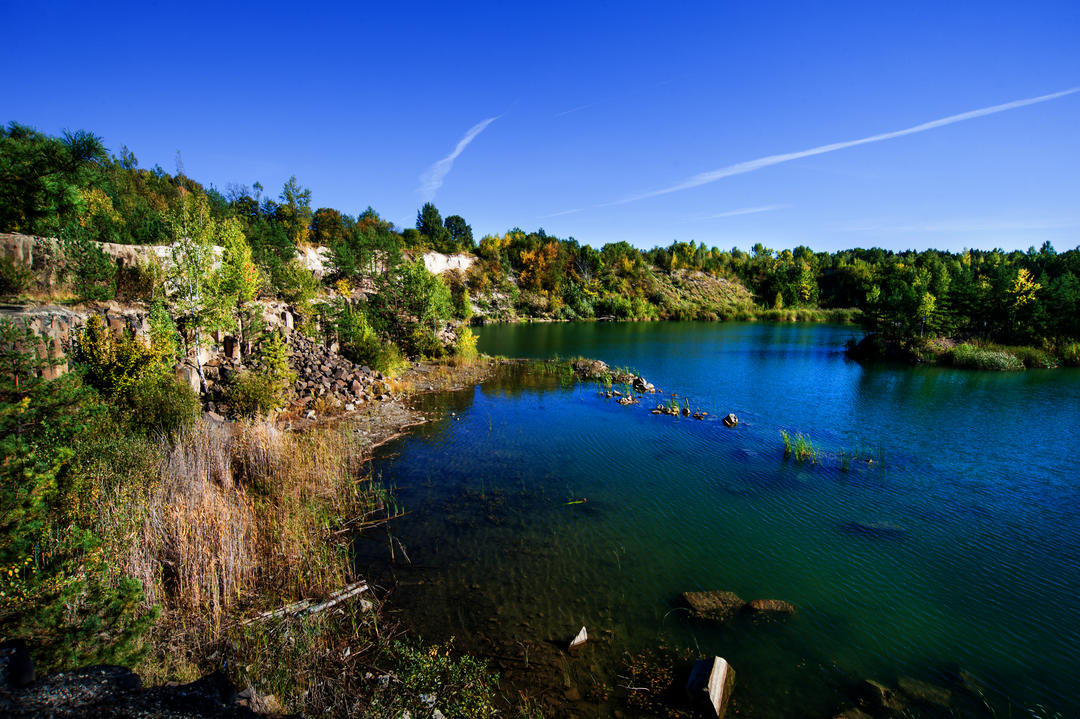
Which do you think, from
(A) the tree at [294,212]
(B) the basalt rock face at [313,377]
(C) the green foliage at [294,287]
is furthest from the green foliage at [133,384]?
(A) the tree at [294,212]

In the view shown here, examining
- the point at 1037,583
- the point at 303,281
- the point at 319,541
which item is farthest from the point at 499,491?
the point at 303,281

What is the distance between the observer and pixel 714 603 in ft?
32.9

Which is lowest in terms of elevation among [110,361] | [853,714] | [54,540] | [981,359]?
[853,714]

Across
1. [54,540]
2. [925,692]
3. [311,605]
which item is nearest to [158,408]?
[54,540]

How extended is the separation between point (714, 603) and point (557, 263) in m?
113

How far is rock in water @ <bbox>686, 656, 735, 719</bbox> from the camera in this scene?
23.8 ft

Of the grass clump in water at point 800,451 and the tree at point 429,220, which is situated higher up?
the tree at point 429,220

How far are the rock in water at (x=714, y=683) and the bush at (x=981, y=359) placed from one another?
50.3 meters

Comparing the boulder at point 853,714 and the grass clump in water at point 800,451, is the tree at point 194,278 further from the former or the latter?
the grass clump in water at point 800,451

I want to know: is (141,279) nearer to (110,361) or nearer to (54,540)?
(110,361)

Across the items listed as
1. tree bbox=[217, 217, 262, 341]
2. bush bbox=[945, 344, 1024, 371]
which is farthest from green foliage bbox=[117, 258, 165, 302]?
bush bbox=[945, 344, 1024, 371]

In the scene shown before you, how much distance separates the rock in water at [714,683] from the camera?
725 cm

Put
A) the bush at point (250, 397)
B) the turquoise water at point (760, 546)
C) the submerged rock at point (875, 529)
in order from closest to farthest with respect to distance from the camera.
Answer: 1. the turquoise water at point (760, 546)
2. the submerged rock at point (875, 529)
3. the bush at point (250, 397)

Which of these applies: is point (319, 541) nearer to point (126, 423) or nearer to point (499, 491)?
point (499, 491)
